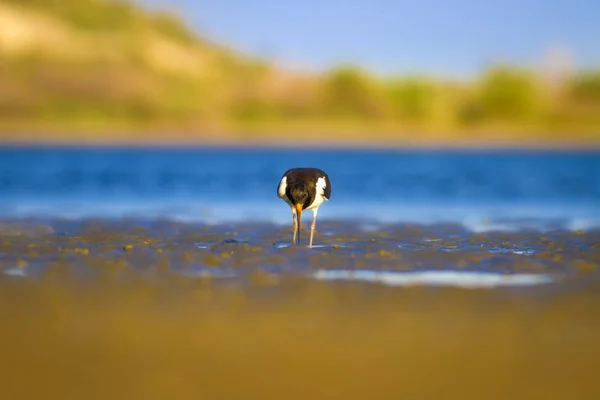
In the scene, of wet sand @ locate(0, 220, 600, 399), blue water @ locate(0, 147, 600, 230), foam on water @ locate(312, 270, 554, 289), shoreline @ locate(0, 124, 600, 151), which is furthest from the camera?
shoreline @ locate(0, 124, 600, 151)

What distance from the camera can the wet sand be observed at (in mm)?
7086

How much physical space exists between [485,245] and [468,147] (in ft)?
317

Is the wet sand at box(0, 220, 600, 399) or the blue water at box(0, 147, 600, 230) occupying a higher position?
the blue water at box(0, 147, 600, 230)

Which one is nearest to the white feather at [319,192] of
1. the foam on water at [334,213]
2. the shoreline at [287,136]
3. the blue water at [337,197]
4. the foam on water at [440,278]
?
the foam on water at [440,278]

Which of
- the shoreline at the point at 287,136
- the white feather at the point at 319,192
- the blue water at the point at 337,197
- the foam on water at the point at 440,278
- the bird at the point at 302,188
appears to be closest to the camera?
the foam on water at the point at 440,278

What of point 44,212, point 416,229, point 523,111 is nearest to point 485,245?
point 416,229

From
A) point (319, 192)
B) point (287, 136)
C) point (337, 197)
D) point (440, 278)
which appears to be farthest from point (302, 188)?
point (287, 136)

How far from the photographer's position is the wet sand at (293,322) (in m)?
7.09

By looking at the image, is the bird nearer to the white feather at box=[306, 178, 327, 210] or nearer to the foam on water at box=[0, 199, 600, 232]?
the white feather at box=[306, 178, 327, 210]

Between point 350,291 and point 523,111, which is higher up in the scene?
point 523,111

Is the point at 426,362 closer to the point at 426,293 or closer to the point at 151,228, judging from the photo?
the point at 426,293

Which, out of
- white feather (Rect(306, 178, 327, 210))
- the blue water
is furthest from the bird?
the blue water

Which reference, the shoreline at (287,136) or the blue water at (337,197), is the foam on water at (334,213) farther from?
the shoreline at (287,136)

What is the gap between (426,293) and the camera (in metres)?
10.4
